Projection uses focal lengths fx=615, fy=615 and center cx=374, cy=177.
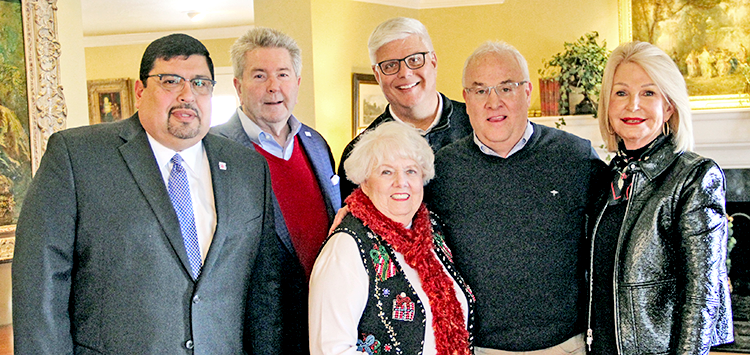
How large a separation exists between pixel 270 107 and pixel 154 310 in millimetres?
1042

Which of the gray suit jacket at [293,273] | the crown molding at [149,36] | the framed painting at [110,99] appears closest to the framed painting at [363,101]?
the gray suit jacket at [293,273]

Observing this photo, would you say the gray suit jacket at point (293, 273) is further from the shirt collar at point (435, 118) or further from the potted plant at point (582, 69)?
the potted plant at point (582, 69)

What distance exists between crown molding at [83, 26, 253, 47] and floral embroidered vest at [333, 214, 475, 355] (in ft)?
25.4

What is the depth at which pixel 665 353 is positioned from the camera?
6.16 ft

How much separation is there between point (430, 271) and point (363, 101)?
4.22 meters

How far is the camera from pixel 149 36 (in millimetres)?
9562

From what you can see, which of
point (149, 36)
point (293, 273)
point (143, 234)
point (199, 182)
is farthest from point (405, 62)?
point (149, 36)

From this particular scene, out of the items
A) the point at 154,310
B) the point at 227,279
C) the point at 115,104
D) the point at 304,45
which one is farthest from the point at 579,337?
the point at 115,104

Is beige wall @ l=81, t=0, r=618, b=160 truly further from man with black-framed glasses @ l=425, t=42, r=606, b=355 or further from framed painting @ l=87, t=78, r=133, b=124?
framed painting @ l=87, t=78, r=133, b=124

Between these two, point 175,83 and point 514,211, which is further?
point 514,211

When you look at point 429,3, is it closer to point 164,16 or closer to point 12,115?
point 164,16

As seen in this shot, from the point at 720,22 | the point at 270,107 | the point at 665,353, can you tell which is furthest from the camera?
the point at 720,22

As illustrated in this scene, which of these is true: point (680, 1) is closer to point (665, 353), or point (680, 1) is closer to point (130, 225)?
point (665, 353)

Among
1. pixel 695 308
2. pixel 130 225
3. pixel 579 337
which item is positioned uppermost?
pixel 130 225
